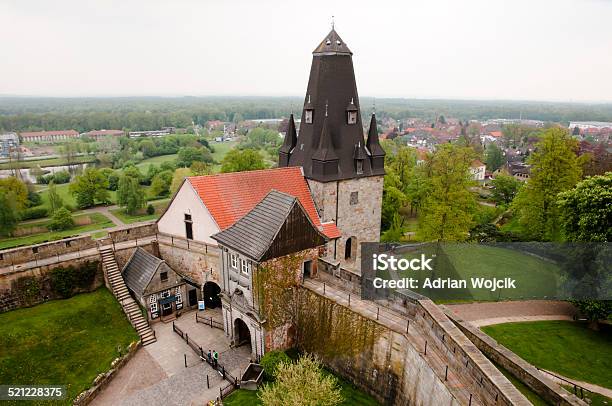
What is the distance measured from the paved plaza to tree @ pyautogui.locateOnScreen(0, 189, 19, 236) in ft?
126

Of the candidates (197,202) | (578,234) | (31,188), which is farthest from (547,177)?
(31,188)

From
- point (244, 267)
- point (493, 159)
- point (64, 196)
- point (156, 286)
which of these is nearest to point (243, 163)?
point (156, 286)

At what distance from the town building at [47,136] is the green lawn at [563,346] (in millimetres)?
146618

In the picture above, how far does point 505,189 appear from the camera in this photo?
5284cm

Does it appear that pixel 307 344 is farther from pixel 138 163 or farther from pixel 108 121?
pixel 108 121

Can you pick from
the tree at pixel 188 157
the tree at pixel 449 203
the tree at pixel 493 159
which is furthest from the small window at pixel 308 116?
the tree at pixel 493 159

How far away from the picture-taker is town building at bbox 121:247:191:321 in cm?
2398

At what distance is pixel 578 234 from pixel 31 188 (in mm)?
74707

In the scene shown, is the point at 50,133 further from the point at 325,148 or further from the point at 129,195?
the point at 325,148

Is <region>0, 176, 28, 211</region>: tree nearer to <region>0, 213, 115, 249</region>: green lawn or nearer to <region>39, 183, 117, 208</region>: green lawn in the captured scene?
<region>0, 213, 115, 249</region>: green lawn

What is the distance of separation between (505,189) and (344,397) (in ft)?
145

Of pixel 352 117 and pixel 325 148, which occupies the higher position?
pixel 352 117

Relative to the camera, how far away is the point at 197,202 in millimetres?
23484

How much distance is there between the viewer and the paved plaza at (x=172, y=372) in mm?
18156
